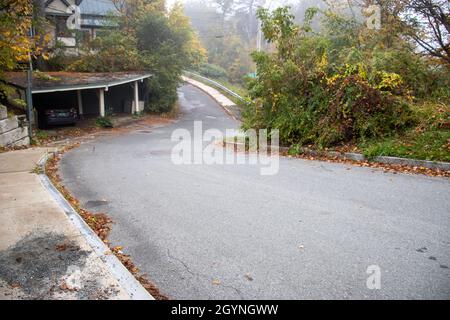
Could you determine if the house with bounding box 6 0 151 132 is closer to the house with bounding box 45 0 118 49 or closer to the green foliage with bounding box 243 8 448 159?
the house with bounding box 45 0 118 49

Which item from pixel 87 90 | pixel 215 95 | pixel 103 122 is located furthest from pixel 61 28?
pixel 215 95

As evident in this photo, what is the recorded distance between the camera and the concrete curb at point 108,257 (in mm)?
3395

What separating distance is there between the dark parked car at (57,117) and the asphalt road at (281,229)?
12184 millimetres

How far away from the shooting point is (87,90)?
2552 centimetres

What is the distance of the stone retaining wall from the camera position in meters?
12.6

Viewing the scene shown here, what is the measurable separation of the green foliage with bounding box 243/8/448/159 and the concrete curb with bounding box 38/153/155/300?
7.00 m

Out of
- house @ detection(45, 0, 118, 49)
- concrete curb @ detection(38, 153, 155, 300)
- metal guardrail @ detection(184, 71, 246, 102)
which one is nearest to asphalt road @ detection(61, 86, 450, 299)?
concrete curb @ detection(38, 153, 155, 300)

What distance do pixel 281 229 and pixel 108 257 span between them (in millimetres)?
2292

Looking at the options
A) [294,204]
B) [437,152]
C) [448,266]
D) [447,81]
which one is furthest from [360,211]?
[447,81]

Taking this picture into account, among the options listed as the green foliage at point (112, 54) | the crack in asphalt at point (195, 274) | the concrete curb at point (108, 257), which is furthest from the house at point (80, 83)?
the crack in asphalt at point (195, 274)

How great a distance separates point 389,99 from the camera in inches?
384

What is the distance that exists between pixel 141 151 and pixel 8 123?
194 inches

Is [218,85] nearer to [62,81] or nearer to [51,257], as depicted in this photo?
[62,81]

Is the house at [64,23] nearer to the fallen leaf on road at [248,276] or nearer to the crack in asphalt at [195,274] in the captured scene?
the crack in asphalt at [195,274]
